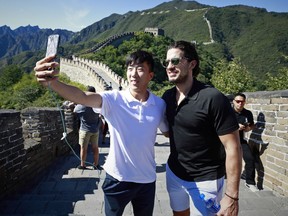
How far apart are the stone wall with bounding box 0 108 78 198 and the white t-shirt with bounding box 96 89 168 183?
2148 millimetres

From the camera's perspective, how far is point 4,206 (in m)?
3.32

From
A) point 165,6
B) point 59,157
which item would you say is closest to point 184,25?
point 165,6

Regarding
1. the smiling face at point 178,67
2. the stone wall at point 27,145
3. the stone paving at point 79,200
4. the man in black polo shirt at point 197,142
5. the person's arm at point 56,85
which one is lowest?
the stone paving at point 79,200

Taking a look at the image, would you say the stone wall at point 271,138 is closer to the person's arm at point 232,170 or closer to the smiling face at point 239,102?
the smiling face at point 239,102

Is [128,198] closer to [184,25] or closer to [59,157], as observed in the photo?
[59,157]

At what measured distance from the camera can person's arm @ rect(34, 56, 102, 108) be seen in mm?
1685

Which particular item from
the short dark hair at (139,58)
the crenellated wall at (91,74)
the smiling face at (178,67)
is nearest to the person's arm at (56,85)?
the short dark hair at (139,58)

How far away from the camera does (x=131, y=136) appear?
2.11 meters

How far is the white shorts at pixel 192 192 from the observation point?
204 cm

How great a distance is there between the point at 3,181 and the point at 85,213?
1335 millimetres

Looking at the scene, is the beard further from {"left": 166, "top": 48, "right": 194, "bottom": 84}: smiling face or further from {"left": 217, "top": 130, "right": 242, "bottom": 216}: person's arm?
{"left": 217, "top": 130, "right": 242, "bottom": 216}: person's arm

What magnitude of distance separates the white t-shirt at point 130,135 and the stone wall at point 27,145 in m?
2.15

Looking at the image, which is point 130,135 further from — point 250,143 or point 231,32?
point 231,32

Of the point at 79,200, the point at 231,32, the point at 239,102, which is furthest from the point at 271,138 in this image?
the point at 231,32
